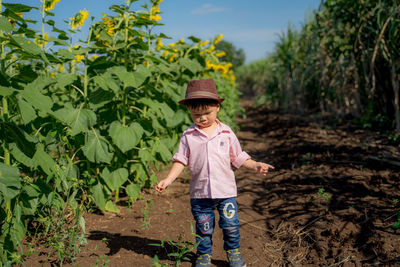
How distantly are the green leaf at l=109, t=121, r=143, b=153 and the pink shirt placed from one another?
0.50 metres

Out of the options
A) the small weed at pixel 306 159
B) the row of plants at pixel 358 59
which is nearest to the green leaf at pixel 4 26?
the small weed at pixel 306 159

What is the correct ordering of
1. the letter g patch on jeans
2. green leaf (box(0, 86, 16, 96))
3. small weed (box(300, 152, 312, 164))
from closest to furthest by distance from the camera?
green leaf (box(0, 86, 16, 96)) < the letter g patch on jeans < small weed (box(300, 152, 312, 164))

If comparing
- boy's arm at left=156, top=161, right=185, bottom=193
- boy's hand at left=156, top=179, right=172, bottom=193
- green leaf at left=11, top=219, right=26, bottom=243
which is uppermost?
boy's arm at left=156, top=161, right=185, bottom=193

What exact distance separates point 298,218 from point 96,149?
1664 millimetres

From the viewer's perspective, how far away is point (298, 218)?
112 inches

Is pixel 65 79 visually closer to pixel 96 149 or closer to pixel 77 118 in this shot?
pixel 77 118

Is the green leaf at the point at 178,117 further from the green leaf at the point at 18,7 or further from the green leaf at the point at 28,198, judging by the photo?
the green leaf at the point at 18,7

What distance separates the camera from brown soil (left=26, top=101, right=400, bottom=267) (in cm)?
234

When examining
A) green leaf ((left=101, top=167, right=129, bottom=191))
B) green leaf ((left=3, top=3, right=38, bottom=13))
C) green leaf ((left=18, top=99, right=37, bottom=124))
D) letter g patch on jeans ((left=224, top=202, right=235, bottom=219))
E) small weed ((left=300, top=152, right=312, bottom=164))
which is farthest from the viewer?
small weed ((left=300, top=152, right=312, bottom=164))

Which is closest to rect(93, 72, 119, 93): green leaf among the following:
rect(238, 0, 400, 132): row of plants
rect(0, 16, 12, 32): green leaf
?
rect(0, 16, 12, 32): green leaf

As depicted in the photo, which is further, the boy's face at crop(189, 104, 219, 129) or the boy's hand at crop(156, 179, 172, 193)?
the boy's face at crop(189, 104, 219, 129)

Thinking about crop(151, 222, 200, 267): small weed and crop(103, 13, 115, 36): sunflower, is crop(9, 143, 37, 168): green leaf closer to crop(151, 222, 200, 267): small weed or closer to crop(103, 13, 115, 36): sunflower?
crop(151, 222, 200, 267): small weed

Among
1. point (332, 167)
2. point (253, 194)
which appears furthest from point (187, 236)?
point (332, 167)

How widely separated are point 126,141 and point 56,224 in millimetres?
725
